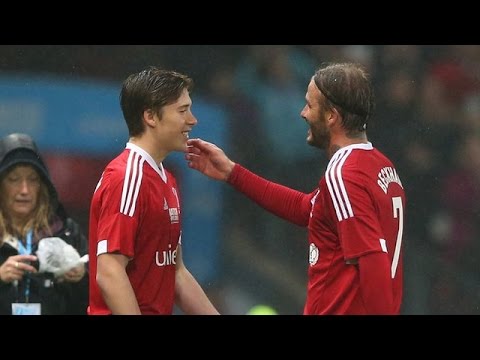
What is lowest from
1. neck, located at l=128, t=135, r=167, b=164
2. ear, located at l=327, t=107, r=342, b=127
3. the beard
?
neck, located at l=128, t=135, r=167, b=164

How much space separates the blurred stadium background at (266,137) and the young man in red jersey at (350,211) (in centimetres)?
173

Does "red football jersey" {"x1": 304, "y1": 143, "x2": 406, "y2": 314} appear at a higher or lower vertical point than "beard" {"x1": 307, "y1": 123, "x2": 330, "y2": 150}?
lower

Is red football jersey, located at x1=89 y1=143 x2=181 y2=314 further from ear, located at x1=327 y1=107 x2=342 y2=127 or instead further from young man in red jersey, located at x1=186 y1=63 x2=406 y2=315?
ear, located at x1=327 y1=107 x2=342 y2=127

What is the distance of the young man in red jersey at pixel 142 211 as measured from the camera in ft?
13.9

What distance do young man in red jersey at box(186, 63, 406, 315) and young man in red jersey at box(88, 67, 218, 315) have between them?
0.58m

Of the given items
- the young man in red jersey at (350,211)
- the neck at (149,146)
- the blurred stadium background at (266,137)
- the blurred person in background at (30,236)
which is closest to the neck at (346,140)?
the young man in red jersey at (350,211)

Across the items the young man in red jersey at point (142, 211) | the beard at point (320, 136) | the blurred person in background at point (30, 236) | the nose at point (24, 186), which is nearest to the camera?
the young man in red jersey at point (142, 211)

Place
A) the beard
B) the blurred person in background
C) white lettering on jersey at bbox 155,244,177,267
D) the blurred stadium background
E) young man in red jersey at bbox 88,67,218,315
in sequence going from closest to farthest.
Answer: young man in red jersey at bbox 88,67,218,315 → white lettering on jersey at bbox 155,244,177,267 → the beard → the blurred person in background → the blurred stadium background

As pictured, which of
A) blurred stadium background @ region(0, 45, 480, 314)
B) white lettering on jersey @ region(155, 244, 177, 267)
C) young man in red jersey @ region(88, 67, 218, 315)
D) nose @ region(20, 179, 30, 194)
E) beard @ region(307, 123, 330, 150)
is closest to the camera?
young man in red jersey @ region(88, 67, 218, 315)

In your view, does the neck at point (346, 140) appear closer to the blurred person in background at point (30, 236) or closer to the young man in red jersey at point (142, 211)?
Result: the young man in red jersey at point (142, 211)

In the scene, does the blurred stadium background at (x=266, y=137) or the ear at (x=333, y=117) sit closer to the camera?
the ear at (x=333, y=117)

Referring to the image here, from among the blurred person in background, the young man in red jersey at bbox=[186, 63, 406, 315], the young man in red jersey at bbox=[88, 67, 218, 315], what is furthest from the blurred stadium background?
the young man in red jersey at bbox=[186, 63, 406, 315]

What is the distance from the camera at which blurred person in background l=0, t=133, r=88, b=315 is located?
5125 mm

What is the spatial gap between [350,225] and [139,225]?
2.72 ft
